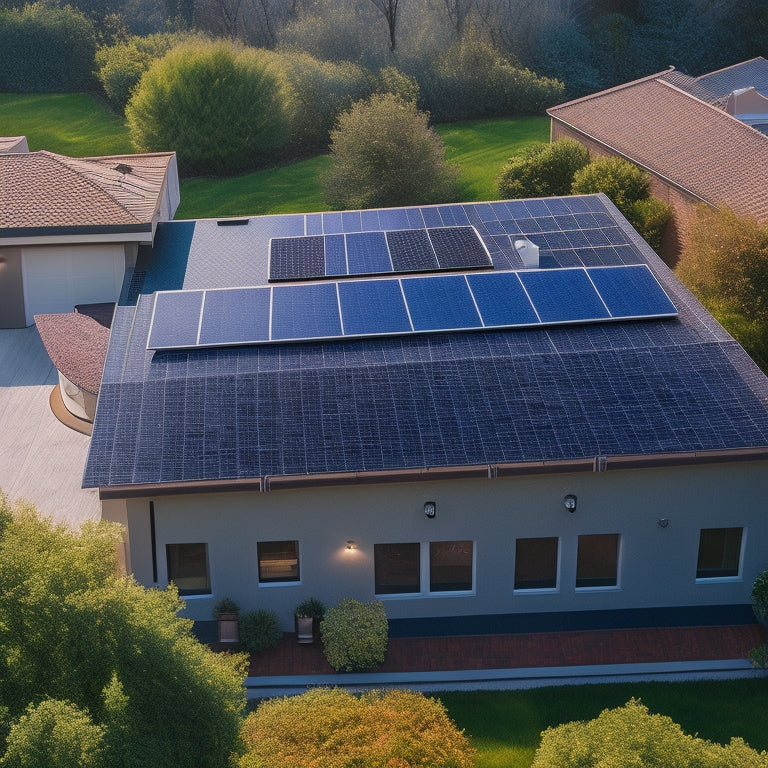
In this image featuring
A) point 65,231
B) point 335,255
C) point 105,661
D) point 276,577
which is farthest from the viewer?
point 65,231

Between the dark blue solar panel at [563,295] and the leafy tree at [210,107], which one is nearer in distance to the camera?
the dark blue solar panel at [563,295]

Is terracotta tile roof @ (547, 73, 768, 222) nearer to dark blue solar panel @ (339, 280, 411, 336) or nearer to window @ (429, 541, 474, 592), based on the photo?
dark blue solar panel @ (339, 280, 411, 336)

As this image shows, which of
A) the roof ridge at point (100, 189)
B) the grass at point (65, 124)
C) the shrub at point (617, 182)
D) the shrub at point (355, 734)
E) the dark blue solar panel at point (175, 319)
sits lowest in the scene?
the grass at point (65, 124)

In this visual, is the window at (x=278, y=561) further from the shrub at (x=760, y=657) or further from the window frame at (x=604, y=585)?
the shrub at (x=760, y=657)

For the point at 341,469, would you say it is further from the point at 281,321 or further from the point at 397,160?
the point at 397,160

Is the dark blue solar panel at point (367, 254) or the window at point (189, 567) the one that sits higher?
the dark blue solar panel at point (367, 254)

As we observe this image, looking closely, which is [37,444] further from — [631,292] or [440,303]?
[631,292]

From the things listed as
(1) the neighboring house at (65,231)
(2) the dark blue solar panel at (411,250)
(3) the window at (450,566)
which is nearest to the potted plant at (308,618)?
(3) the window at (450,566)

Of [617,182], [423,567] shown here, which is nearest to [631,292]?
[423,567]
